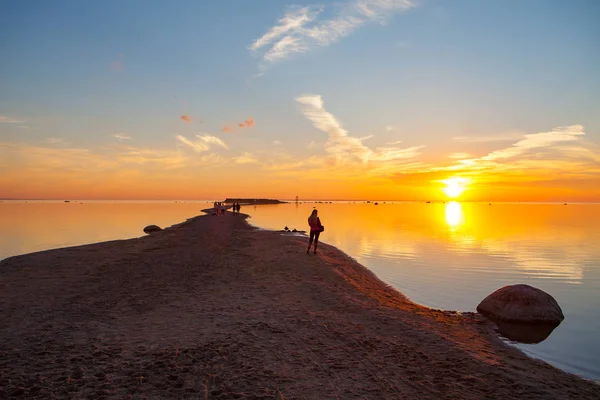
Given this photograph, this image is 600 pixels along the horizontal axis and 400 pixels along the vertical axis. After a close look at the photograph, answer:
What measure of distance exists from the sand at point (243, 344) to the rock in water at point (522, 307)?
3.26 feet

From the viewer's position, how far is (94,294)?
47.0 ft

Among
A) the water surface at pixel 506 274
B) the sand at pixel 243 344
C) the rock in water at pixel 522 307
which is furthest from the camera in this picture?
the rock in water at pixel 522 307

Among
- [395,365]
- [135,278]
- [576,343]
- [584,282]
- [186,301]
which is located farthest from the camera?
[584,282]

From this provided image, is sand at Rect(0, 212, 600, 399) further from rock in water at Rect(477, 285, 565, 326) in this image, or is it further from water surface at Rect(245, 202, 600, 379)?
water surface at Rect(245, 202, 600, 379)

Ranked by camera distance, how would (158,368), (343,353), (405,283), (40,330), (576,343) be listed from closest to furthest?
(158,368) → (343,353) → (40,330) → (576,343) → (405,283)

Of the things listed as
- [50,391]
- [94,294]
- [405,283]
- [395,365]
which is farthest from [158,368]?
[405,283]

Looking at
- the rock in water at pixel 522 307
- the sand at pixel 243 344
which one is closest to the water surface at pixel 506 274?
the rock in water at pixel 522 307

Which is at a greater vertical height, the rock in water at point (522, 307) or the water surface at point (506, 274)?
the rock in water at point (522, 307)

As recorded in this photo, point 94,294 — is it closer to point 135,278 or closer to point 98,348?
point 135,278

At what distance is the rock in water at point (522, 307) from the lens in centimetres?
1404

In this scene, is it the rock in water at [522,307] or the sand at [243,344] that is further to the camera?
the rock in water at [522,307]

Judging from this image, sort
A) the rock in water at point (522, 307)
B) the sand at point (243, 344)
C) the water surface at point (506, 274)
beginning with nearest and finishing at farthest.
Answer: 1. the sand at point (243, 344)
2. the water surface at point (506, 274)
3. the rock in water at point (522, 307)

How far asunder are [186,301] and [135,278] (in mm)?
5400

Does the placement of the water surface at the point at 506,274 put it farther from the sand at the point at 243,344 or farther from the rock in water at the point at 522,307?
the sand at the point at 243,344
